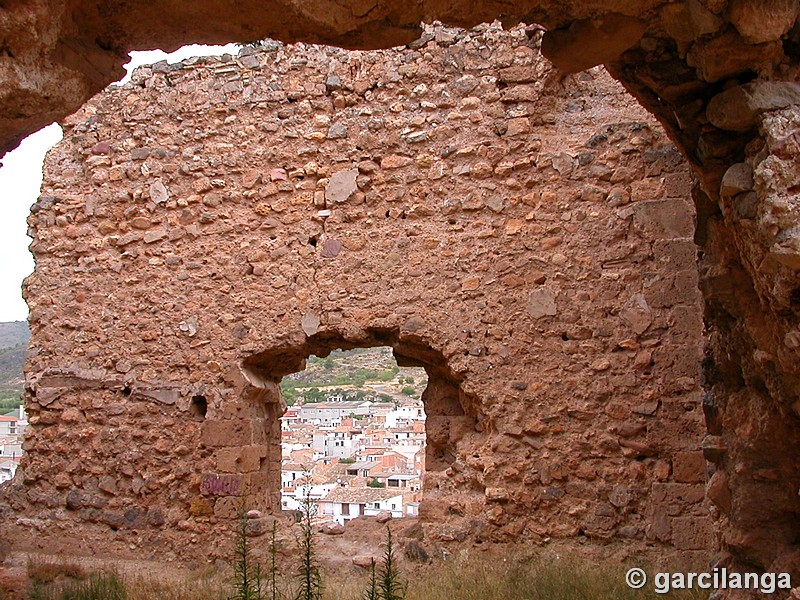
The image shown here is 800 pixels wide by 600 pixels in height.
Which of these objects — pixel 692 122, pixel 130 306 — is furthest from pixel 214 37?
pixel 130 306

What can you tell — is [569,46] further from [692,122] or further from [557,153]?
[557,153]

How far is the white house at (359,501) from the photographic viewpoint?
7885 mm

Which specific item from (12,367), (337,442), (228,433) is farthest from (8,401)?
(228,433)

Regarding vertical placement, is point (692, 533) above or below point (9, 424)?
below

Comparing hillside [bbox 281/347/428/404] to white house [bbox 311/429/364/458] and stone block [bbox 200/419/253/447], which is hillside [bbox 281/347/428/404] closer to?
white house [bbox 311/429/364/458]

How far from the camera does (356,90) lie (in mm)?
5629

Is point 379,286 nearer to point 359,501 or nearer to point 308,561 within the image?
point 308,561

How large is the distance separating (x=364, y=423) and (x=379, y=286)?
412 inches

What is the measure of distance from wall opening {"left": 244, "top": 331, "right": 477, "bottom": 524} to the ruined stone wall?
0.14 feet

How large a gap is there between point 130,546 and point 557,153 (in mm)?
4019

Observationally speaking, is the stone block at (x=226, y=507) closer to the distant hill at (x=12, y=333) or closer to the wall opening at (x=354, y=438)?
the wall opening at (x=354, y=438)

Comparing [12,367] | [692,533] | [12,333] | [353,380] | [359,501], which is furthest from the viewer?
[12,333]

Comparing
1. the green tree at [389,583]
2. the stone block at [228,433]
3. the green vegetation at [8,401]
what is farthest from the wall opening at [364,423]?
the green vegetation at [8,401]

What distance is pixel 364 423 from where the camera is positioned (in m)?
15.5
